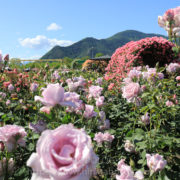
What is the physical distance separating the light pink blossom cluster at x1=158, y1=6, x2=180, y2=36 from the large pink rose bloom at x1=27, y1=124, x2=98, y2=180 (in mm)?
1025

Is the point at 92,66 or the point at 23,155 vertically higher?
the point at 92,66

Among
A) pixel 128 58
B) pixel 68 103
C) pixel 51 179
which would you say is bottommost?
pixel 51 179

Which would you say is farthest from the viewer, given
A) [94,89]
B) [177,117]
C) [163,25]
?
[177,117]

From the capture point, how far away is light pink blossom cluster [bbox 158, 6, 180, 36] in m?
1.23

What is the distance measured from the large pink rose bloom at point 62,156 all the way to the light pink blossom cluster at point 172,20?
1025 mm

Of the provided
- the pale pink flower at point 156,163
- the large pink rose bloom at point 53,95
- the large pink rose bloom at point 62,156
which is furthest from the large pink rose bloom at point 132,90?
the large pink rose bloom at point 62,156

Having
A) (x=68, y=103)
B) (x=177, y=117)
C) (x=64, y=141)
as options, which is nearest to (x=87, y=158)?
(x=64, y=141)

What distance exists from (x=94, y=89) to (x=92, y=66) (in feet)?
26.6

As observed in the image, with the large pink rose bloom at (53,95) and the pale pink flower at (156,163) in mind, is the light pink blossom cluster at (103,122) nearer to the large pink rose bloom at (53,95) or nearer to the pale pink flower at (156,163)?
the pale pink flower at (156,163)

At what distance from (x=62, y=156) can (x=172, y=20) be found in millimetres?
1125

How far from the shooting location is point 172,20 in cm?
124

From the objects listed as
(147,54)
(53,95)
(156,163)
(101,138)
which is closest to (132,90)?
(101,138)

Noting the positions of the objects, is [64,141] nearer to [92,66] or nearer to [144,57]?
[144,57]

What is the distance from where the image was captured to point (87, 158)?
19.5 inches
